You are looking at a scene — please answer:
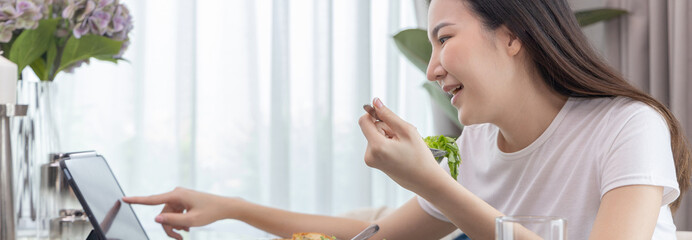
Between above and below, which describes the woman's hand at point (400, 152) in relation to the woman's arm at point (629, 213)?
above

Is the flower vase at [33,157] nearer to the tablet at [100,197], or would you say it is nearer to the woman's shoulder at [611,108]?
the tablet at [100,197]

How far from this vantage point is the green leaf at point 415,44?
2.79 m

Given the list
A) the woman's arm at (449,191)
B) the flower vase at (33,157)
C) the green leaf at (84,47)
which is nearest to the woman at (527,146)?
the woman's arm at (449,191)

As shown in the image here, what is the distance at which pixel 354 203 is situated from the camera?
11.0 ft

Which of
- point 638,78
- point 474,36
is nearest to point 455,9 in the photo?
point 474,36

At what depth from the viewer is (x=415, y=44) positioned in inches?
110

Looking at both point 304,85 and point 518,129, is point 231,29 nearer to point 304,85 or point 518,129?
point 304,85

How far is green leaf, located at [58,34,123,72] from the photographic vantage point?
1230 mm

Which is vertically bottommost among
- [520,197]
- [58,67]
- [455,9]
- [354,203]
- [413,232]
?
[354,203]

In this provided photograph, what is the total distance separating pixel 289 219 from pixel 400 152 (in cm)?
57

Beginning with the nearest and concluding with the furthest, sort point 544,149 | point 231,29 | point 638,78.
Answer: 1. point 544,149
2. point 638,78
3. point 231,29

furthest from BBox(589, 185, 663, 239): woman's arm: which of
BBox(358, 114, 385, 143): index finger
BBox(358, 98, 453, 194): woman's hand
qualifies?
BBox(358, 114, 385, 143): index finger

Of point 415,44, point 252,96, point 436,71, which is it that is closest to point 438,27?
point 436,71

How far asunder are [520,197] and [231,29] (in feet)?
6.76
